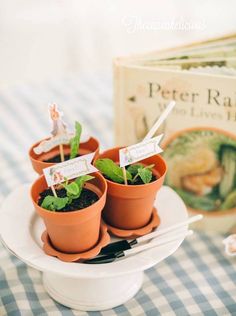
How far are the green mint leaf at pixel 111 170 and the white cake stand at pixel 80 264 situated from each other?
0.11 meters

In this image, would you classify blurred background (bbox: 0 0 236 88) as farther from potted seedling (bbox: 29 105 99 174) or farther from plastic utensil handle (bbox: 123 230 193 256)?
plastic utensil handle (bbox: 123 230 193 256)

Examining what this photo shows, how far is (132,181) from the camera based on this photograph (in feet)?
2.27

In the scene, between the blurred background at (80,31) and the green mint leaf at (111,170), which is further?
the blurred background at (80,31)

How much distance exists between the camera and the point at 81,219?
613 mm

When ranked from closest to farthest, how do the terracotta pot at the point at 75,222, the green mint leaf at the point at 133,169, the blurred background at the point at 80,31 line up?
1. the terracotta pot at the point at 75,222
2. the green mint leaf at the point at 133,169
3. the blurred background at the point at 80,31

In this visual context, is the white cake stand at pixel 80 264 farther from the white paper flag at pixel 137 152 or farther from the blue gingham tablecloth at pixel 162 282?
the white paper flag at pixel 137 152

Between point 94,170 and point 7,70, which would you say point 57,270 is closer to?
point 94,170

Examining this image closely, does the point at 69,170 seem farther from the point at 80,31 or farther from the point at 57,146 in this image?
the point at 80,31

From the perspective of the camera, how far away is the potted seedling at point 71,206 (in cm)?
61

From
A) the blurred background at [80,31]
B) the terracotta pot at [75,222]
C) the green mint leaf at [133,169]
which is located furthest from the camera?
the blurred background at [80,31]

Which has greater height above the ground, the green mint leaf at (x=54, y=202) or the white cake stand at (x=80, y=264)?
the green mint leaf at (x=54, y=202)

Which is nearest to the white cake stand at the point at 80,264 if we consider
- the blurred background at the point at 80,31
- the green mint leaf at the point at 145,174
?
the green mint leaf at the point at 145,174

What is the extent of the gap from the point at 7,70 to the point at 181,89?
3.52ft

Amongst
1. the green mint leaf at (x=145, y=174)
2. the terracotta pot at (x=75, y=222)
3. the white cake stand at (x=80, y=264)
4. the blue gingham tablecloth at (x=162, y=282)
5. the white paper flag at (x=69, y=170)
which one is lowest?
the blue gingham tablecloth at (x=162, y=282)
